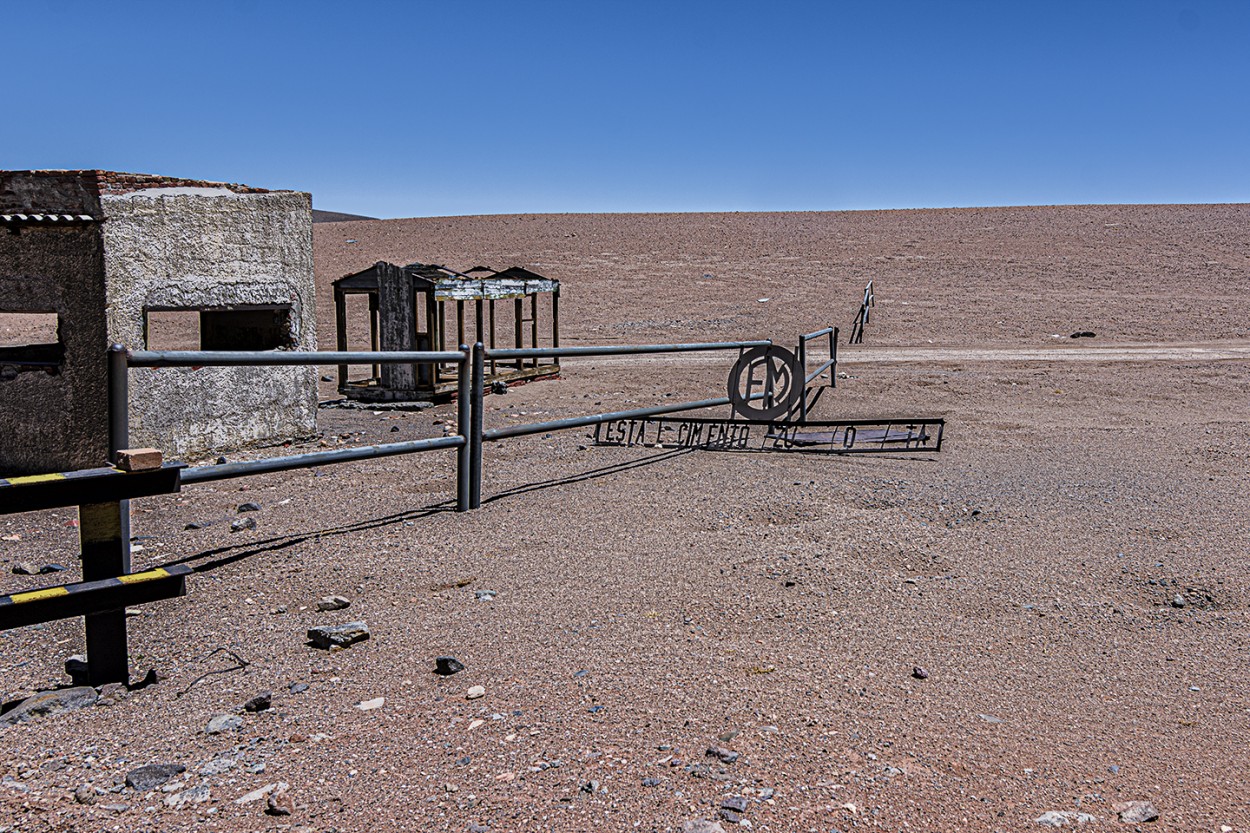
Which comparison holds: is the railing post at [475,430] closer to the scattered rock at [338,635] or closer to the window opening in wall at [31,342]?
the scattered rock at [338,635]

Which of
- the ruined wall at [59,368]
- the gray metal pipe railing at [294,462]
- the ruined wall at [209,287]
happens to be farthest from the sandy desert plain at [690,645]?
the ruined wall at [59,368]

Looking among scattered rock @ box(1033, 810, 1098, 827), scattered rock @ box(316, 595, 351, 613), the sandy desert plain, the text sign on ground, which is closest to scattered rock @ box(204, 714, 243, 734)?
the sandy desert plain

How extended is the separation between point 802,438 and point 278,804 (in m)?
6.69

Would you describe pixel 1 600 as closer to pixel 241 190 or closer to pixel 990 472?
pixel 990 472

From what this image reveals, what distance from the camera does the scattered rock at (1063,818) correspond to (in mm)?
2686

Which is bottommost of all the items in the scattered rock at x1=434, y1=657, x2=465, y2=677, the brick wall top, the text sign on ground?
the scattered rock at x1=434, y1=657, x2=465, y2=677

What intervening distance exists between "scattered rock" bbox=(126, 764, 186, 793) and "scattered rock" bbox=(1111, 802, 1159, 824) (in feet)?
8.53

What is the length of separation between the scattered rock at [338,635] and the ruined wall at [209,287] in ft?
17.6

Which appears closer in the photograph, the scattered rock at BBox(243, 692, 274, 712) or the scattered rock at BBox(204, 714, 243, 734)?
the scattered rock at BBox(204, 714, 243, 734)

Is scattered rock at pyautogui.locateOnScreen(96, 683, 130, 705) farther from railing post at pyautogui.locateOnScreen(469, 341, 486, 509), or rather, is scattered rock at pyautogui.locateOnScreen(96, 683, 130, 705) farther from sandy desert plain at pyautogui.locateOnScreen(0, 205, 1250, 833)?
railing post at pyautogui.locateOnScreen(469, 341, 486, 509)

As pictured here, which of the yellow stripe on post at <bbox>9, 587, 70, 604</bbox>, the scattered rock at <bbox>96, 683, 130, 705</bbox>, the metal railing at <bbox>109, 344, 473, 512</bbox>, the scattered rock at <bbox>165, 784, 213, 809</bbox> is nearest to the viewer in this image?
the scattered rock at <bbox>165, 784, 213, 809</bbox>

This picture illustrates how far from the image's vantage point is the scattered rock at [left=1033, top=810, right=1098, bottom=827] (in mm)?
2686

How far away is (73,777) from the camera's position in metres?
2.94

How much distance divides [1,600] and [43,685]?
0.62 metres
